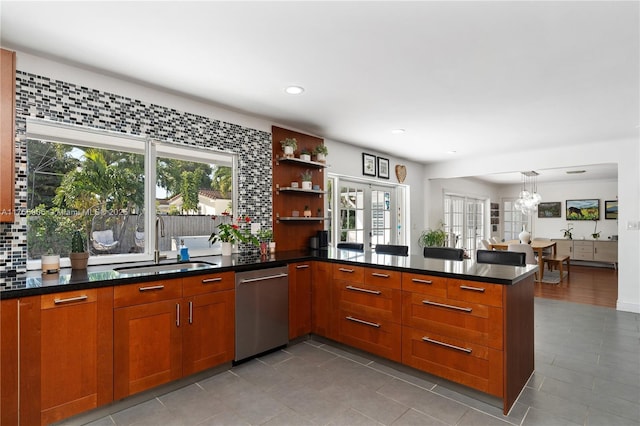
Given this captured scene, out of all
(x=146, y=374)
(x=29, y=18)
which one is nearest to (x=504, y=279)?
(x=146, y=374)

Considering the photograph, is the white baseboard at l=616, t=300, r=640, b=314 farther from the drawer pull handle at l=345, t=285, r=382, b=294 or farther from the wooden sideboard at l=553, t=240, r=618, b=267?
the wooden sideboard at l=553, t=240, r=618, b=267

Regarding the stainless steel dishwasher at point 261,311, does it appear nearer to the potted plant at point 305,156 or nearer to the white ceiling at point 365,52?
the potted plant at point 305,156

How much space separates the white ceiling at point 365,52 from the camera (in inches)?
73.2

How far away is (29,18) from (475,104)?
3.52 metres

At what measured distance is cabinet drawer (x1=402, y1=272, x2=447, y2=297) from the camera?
245cm

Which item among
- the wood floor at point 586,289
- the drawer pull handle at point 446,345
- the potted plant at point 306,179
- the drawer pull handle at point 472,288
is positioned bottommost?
the wood floor at point 586,289

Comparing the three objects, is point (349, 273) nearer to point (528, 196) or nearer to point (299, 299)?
point (299, 299)

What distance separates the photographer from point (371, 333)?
289cm

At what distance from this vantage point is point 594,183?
9.08 m

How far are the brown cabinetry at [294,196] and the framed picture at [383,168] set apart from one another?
4.83 feet

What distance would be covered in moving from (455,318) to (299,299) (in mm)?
1488

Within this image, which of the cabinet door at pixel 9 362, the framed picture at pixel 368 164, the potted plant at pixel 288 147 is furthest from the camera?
the framed picture at pixel 368 164

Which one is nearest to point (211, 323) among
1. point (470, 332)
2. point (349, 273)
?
point (349, 273)

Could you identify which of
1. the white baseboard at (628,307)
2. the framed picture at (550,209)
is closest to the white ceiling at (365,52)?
the white baseboard at (628,307)
